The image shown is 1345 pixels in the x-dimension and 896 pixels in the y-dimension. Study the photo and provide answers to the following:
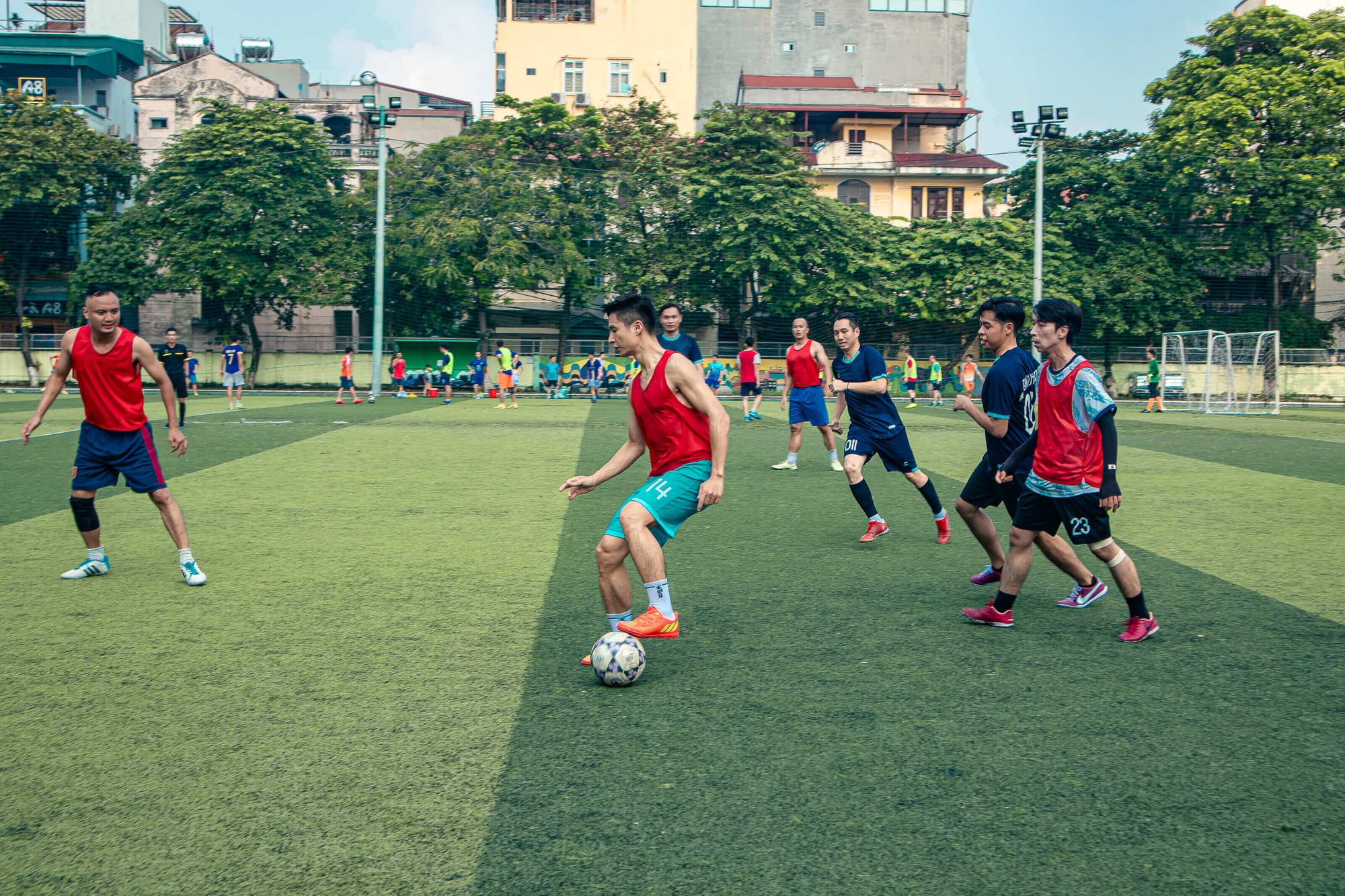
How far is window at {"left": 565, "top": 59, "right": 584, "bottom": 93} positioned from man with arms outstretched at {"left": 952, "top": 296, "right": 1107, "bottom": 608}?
51106 mm

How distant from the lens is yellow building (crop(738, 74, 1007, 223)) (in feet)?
165

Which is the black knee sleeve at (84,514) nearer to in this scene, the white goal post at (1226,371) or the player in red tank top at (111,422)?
the player in red tank top at (111,422)

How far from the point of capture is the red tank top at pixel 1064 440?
17.8ft

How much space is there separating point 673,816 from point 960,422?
23.1 meters

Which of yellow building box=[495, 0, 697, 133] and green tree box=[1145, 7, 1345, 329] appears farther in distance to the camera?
yellow building box=[495, 0, 697, 133]

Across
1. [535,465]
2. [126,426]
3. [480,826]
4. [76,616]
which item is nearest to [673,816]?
[480,826]

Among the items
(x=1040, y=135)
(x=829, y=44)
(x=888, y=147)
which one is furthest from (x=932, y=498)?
(x=829, y=44)

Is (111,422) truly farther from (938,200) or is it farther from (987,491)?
(938,200)

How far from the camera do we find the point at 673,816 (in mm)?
3441

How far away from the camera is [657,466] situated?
5.23 meters

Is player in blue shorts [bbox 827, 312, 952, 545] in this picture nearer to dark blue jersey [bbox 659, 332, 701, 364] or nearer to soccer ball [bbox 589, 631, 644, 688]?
dark blue jersey [bbox 659, 332, 701, 364]

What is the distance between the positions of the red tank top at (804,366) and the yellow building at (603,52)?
44153 millimetres

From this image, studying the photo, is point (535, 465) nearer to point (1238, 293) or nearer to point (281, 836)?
→ point (281, 836)

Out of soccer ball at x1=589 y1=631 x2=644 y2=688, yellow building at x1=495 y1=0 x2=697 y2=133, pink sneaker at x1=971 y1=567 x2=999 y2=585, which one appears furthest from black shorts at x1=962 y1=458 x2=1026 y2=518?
yellow building at x1=495 y1=0 x2=697 y2=133
